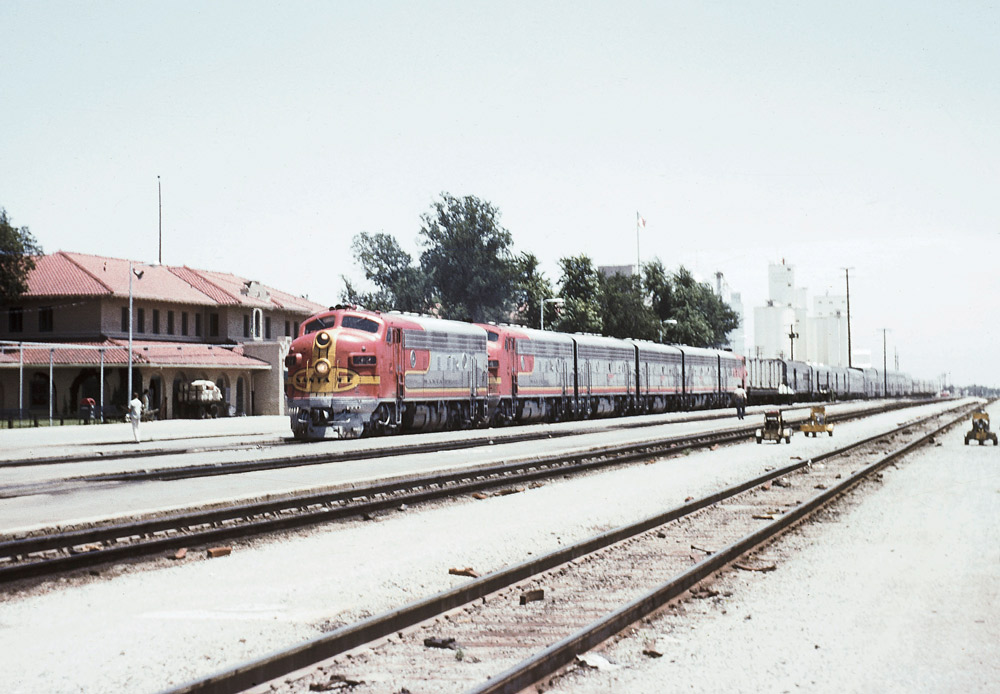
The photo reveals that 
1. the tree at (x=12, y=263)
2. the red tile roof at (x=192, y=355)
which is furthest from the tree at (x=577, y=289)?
the tree at (x=12, y=263)

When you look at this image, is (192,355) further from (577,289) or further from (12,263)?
(577,289)

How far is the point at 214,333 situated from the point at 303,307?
29.7ft

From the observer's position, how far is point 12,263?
55.3 m

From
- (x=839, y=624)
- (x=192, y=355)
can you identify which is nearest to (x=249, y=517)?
(x=839, y=624)

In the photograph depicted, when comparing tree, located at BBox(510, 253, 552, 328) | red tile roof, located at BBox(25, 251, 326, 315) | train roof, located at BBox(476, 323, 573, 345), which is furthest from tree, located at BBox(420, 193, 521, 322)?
train roof, located at BBox(476, 323, 573, 345)

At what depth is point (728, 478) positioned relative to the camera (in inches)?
744

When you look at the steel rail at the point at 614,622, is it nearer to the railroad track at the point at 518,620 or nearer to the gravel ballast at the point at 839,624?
the railroad track at the point at 518,620

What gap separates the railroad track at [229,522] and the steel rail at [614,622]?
564 cm

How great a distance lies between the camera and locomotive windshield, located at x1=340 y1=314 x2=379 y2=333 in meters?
30.4

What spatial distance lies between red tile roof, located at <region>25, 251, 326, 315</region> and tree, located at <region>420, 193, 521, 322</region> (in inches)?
1529

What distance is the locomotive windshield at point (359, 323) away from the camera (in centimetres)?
3041

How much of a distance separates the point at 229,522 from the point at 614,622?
24.5 ft

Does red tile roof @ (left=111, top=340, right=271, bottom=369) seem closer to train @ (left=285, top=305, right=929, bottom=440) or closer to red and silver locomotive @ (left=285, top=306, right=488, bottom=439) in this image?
train @ (left=285, top=305, right=929, bottom=440)

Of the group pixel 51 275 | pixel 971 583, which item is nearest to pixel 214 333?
pixel 51 275
